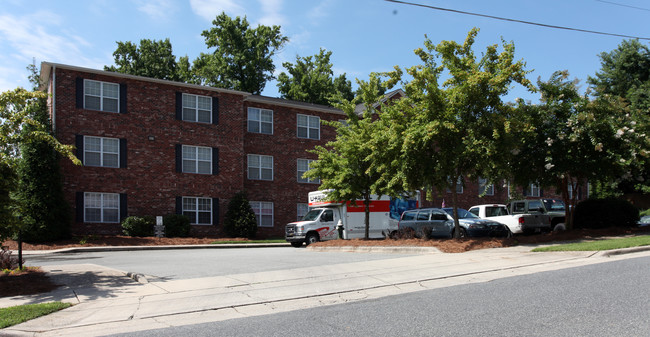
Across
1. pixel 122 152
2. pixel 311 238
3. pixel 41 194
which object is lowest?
pixel 311 238

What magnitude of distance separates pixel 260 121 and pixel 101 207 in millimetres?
10721

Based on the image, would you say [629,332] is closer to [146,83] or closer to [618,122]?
[618,122]

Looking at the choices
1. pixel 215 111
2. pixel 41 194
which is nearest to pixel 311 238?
pixel 215 111

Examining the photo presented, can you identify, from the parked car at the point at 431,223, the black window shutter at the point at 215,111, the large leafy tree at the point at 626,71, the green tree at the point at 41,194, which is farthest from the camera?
the large leafy tree at the point at 626,71

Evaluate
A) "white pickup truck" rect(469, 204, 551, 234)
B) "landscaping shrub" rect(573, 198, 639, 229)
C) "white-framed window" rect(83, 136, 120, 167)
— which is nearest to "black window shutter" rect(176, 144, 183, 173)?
"white-framed window" rect(83, 136, 120, 167)

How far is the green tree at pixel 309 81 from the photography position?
52500mm

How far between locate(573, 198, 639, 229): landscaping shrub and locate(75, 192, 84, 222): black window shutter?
23207mm

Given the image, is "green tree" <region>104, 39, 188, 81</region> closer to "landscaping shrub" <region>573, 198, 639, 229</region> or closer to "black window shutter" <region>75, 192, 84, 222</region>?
"black window shutter" <region>75, 192, 84, 222</region>

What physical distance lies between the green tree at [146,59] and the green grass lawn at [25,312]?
4343cm

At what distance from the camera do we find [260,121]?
3238cm

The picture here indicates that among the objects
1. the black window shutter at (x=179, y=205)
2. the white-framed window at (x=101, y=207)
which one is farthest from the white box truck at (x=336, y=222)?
the white-framed window at (x=101, y=207)

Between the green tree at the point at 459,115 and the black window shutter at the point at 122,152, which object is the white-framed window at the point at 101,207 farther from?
the green tree at the point at 459,115

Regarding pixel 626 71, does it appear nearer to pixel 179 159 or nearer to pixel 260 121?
pixel 260 121

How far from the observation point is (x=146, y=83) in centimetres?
2805
